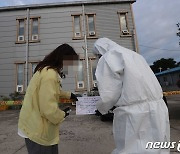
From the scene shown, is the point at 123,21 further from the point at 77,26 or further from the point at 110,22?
the point at 77,26

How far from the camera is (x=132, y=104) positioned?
5.85ft

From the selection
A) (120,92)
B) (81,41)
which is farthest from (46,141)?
(81,41)

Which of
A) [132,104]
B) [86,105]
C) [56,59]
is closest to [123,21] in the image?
[86,105]

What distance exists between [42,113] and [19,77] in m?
12.2

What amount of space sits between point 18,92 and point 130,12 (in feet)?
31.1

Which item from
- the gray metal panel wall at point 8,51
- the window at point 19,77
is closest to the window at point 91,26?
the gray metal panel wall at point 8,51

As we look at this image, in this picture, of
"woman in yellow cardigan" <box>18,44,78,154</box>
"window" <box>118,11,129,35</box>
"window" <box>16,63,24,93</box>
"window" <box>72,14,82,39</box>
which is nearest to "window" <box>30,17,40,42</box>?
"window" <box>16,63,24,93</box>

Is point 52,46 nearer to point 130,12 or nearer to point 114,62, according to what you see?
point 130,12

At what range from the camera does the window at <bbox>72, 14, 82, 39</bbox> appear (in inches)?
529

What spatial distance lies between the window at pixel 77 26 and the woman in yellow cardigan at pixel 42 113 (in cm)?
1178

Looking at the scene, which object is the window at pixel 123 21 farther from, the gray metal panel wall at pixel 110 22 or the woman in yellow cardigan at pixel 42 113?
the woman in yellow cardigan at pixel 42 113

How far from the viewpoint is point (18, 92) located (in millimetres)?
12594

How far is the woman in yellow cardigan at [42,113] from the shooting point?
67.9 inches

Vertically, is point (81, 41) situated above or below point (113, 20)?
below
